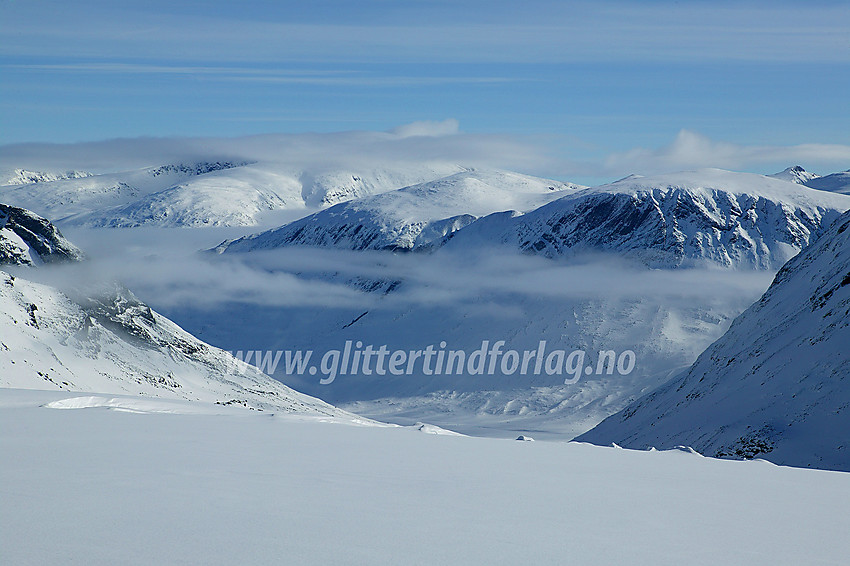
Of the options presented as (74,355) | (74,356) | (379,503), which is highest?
(379,503)

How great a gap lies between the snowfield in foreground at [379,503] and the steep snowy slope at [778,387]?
3591cm

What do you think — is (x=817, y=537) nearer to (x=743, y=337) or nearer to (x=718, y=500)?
(x=718, y=500)

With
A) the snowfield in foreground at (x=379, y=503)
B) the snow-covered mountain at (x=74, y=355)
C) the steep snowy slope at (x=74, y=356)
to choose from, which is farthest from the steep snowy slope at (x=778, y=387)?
the steep snowy slope at (x=74, y=356)

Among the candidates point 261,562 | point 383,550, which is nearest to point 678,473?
point 383,550

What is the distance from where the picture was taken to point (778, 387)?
6188cm

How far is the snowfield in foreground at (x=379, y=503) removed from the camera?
30.9ft

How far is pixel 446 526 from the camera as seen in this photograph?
10711 millimetres

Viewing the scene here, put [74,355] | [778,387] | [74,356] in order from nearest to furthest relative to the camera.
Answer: [778,387] → [74,356] → [74,355]

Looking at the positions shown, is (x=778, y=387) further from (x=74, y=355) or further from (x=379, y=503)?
(x=74, y=355)

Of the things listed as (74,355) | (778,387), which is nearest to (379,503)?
(778,387)

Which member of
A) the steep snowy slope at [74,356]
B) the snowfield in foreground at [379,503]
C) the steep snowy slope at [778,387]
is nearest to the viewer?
the snowfield in foreground at [379,503]

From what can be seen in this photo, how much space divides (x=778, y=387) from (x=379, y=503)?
193 feet

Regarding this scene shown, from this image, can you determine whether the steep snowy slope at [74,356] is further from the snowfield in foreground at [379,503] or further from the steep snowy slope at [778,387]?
the snowfield in foreground at [379,503]

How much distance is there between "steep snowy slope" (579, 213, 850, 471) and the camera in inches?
2011
